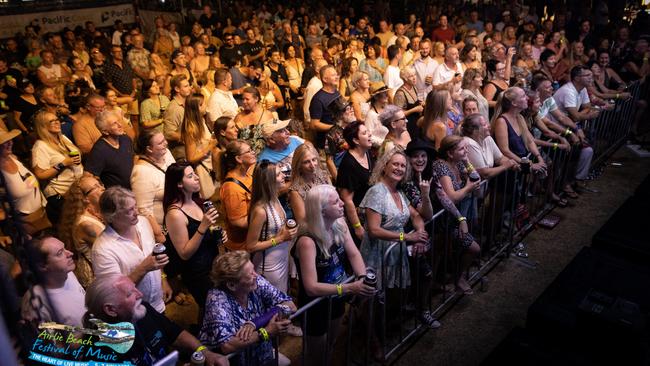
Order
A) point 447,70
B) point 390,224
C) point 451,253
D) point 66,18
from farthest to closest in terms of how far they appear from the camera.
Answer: point 66,18, point 447,70, point 451,253, point 390,224

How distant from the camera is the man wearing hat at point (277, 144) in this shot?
5039 millimetres

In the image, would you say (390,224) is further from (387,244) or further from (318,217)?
(318,217)

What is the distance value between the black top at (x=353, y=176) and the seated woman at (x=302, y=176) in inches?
13.2

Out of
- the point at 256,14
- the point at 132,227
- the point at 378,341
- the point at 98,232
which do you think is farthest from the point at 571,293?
the point at 256,14

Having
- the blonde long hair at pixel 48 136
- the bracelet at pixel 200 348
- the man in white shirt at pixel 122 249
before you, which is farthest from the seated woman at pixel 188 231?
the blonde long hair at pixel 48 136

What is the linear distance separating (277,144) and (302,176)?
864mm

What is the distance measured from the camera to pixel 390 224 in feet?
13.3

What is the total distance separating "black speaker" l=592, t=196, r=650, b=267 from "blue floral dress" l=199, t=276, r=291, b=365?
2.86m

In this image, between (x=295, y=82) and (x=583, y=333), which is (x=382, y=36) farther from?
(x=583, y=333)

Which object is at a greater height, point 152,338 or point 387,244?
point 152,338

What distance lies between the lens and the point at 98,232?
150 inches

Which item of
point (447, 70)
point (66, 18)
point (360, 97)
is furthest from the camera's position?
point (66, 18)

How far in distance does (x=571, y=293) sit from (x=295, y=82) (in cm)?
666

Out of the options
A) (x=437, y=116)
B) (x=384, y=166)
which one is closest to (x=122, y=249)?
(x=384, y=166)
